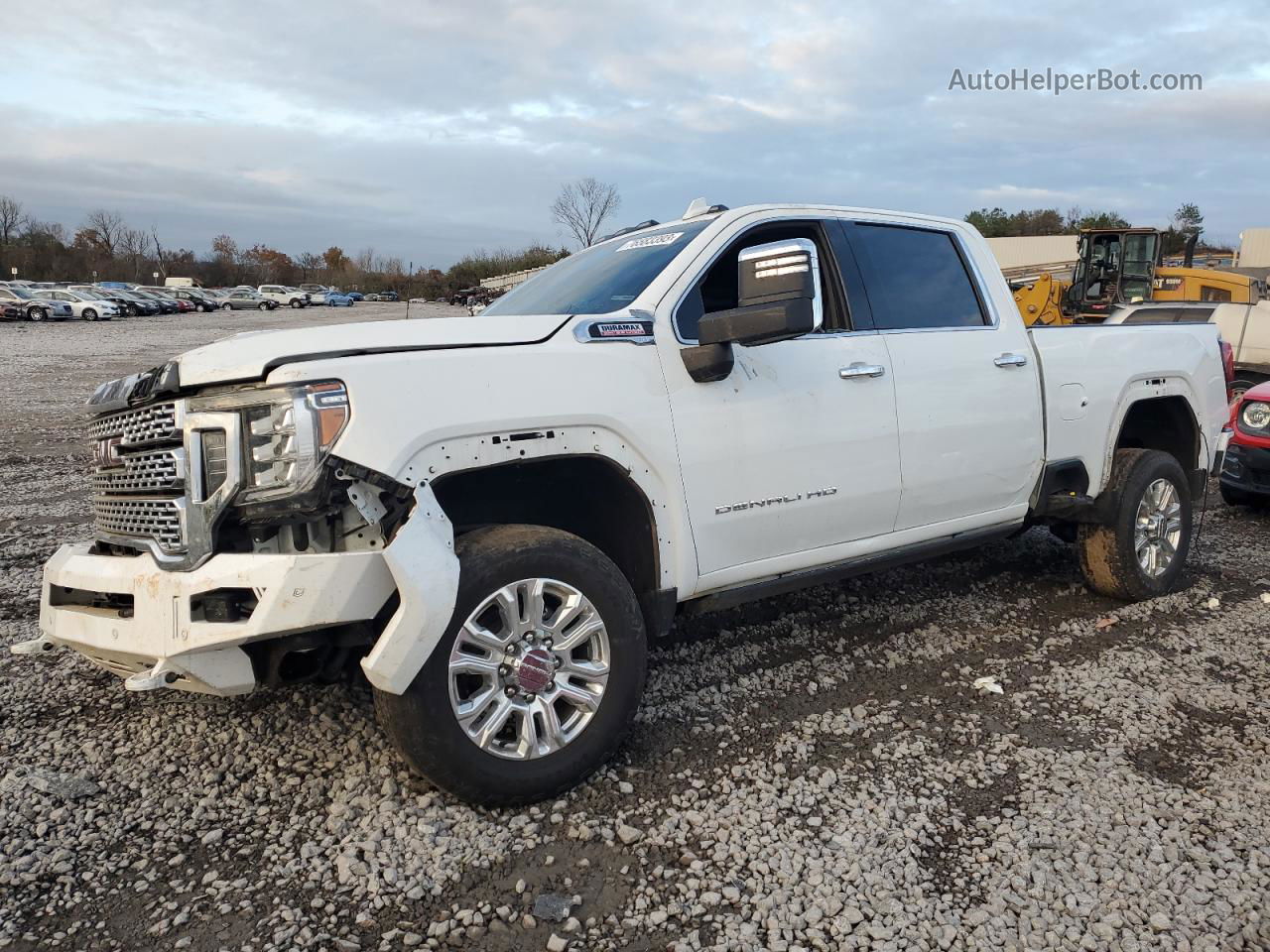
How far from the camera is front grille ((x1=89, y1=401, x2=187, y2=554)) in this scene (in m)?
2.89

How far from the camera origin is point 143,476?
10.0 ft

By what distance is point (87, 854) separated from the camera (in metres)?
2.80

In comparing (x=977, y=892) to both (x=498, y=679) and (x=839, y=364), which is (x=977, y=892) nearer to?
(x=498, y=679)

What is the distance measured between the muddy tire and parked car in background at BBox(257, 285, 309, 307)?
6867 cm

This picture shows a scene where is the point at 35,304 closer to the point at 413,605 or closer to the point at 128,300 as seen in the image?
the point at 128,300

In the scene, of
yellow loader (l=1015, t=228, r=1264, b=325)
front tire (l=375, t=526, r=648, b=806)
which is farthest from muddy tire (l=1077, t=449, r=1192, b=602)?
yellow loader (l=1015, t=228, r=1264, b=325)

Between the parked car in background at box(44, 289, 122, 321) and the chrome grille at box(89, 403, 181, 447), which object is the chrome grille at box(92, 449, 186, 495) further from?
the parked car in background at box(44, 289, 122, 321)

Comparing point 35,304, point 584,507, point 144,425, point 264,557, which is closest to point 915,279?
point 584,507

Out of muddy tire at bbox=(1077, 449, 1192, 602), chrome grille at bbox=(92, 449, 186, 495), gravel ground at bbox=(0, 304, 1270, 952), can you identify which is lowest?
gravel ground at bbox=(0, 304, 1270, 952)

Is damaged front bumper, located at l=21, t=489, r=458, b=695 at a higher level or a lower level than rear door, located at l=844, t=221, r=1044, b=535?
lower

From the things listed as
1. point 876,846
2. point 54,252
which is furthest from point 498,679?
point 54,252

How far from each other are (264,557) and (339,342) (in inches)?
26.5

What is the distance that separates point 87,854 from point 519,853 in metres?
1.28

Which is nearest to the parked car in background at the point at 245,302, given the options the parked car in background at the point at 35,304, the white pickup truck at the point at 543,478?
the parked car in background at the point at 35,304
